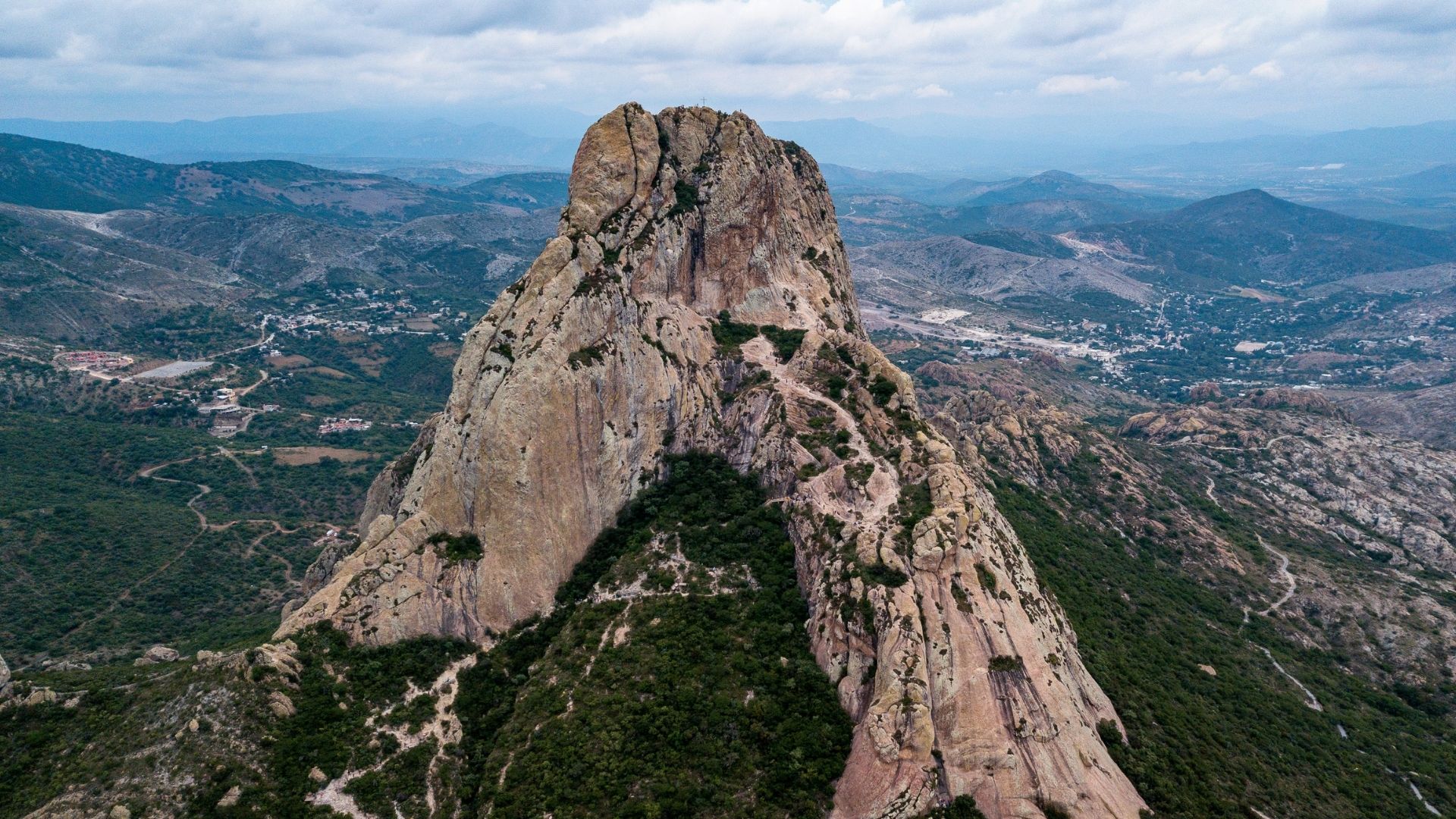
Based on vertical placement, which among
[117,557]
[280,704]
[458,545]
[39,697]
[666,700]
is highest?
[458,545]

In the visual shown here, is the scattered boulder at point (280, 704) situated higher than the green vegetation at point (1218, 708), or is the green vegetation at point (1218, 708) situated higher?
the scattered boulder at point (280, 704)

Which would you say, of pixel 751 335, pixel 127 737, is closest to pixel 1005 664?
pixel 751 335

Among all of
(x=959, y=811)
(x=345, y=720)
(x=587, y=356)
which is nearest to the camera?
(x=959, y=811)

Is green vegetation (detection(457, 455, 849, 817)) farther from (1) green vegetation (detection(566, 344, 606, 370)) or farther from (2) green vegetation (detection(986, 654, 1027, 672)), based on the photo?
(1) green vegetation (detection(566, 344, 606, 370))

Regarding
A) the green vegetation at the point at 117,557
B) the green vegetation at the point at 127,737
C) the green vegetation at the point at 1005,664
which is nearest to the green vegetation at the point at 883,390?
the green vegetation at the point at 1005,664

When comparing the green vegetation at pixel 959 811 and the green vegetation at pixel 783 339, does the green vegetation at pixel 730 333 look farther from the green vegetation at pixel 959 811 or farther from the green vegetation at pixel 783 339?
the green vegetation at pixel 959 811

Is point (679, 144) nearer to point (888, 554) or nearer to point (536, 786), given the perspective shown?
point (888, 554)

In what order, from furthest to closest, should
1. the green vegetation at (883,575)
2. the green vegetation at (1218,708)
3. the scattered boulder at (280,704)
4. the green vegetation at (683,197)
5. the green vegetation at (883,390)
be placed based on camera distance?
the green vegetation at (683,197) → the green vegetation at (883,390) → the green vegetation at (1218,708) → the green vegetation at (883,575) → the scattered boulder at (280,704)

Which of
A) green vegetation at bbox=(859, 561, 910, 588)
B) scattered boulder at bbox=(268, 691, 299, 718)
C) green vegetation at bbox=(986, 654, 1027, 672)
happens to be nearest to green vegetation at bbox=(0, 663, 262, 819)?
scattered boulder at bbox=(268, 691, 299, 718)

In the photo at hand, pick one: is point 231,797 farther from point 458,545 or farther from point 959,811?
point 959,811
